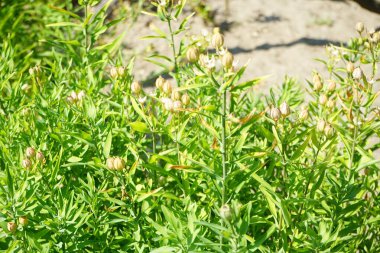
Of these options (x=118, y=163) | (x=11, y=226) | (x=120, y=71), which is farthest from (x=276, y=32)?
(x=11, y=226)

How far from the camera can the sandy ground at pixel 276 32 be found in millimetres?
3961

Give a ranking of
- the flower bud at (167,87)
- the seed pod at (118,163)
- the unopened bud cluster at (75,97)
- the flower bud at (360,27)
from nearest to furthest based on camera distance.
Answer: the seed pod at (118,163) < the flower bud at (167,87) < the unopened bud cluster at (75,97) < the flower bud at (360,27)

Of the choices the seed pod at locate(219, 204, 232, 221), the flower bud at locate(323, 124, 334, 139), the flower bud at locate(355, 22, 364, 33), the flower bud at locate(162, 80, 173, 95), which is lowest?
the seed pod at locate(219, 204, 232, 221)

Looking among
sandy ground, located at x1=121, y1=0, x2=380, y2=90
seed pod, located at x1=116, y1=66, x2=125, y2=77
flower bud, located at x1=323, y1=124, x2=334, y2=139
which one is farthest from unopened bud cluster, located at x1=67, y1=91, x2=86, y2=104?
sandy ground, located at x1=121, y1=0, x2=380, y2=90

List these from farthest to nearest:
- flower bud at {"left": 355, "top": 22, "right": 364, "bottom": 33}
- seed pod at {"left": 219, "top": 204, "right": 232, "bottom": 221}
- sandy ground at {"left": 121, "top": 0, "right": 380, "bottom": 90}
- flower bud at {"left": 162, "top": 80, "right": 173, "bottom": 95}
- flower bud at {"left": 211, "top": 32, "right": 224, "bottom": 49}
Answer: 1. sandy ground at {"left": 121, "top": 0, "right": 380, "bottom": 90}
2. flower bud at {"left": 355, "top": 22, "right": 364, "bottom": 33}
3. flower bud at {"left": 162, "top": 80, "right": 173, "bottom": 95}
4. flower bud at {"left": 211, "top": 32, "right": 224, "bottom": 49}
5. seed pod at {"left": 219, "top": 204, "right": 232, "bottom": 221}

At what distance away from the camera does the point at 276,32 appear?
14.4 feet

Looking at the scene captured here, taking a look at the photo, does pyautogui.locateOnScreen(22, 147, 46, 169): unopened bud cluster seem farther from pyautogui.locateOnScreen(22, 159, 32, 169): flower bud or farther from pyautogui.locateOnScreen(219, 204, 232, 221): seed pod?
pyautogui.locateOnScreen(219, 204, 232, 221): seed pod

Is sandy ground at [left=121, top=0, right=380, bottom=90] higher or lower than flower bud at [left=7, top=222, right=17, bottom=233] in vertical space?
lower

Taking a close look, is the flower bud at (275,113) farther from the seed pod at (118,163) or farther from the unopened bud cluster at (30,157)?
the unopened bud cluster at (30,157)

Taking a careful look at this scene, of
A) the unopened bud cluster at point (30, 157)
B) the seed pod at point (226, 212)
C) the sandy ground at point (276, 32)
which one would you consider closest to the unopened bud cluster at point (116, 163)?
the unopened bud cluster at point (30, 157)

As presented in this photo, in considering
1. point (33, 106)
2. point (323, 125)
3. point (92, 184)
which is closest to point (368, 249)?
point (323, 125)

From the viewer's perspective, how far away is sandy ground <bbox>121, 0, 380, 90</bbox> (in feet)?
13.0

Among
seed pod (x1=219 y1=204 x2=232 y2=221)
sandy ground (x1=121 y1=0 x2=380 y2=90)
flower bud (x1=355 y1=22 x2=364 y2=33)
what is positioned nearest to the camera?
seed pod (x1=219 y1=204 x2=232 y2=221)

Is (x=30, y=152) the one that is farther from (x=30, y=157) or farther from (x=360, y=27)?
(x=360, y=27)
